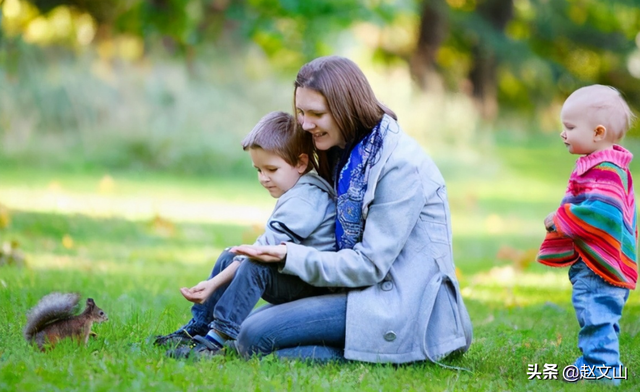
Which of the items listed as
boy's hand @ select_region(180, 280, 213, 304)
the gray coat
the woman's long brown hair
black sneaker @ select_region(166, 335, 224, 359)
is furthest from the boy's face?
black sneaker @ select_region(166, 335, 224, 359)

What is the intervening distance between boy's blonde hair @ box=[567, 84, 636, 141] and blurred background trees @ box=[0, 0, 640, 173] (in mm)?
7558

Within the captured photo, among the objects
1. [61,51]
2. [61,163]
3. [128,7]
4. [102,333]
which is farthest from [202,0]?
[102,333]

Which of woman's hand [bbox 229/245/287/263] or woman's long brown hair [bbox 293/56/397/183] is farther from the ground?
woman's long brown hair [bbox 293/56/397/183]

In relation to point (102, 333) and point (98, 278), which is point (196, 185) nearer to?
point (98, 278)

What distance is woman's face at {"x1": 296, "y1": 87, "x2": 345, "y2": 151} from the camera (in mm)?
3775

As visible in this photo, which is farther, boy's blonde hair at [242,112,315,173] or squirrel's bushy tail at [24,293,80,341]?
boy's blonde hair at [242,112,315,173]

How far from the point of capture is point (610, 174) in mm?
3670

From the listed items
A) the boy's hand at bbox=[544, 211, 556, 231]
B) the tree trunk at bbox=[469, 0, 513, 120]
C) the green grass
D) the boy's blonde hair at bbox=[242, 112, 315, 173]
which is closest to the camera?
the green grass

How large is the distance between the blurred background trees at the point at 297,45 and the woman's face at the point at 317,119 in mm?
6669

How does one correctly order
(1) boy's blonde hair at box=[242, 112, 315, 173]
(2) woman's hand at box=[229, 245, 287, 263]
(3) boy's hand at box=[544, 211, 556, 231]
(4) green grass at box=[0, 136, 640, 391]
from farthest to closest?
1. (1) boy's blonde hair at box=[242, 112, 315, 173]
2. (3) boy's hand at box=[544, 211, 556, 231]
3. (2) woman's hand at box=[229, 245, 287, 263]
4. (4) green grass at box=[0, 136, 640, 391]

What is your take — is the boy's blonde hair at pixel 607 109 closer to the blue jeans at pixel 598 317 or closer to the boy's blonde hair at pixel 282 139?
the blue jeans at pixel 598 317

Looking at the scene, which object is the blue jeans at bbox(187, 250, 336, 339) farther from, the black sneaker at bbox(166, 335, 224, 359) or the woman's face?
the woman's face

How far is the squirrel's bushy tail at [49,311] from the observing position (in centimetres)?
364

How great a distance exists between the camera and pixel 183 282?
20.1 ft
